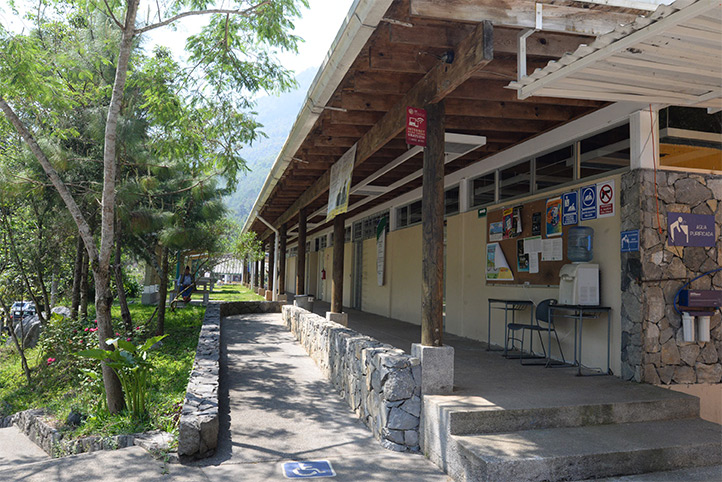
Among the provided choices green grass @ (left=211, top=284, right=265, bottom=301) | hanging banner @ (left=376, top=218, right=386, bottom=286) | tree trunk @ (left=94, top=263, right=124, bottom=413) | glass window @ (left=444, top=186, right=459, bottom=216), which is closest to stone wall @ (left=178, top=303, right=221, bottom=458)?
tree trunk @ (left=94, top=263, right=124, bottom=413)

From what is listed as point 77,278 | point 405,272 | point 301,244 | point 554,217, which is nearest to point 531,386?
point 554,217

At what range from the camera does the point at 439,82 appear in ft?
13.5

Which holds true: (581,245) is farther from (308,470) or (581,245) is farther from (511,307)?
(308,470)

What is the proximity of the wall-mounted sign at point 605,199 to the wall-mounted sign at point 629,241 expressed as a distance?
27 cm

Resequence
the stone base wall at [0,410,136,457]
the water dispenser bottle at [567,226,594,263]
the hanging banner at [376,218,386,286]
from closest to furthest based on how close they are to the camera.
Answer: the stone base wall at [0,410,136,457] → the water dispenser bottle at [567,226,594,263] → the hanging banner at [376,218,386,286]

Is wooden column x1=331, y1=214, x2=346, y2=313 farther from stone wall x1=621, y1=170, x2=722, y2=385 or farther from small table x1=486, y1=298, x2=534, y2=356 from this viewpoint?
stone wall x1=621, y1=170, x2=722, y2=385

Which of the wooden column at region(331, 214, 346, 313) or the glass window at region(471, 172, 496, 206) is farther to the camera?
the wooden column at region(331, 214, 346, 313)

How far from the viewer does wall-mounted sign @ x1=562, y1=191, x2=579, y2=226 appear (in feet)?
17.6

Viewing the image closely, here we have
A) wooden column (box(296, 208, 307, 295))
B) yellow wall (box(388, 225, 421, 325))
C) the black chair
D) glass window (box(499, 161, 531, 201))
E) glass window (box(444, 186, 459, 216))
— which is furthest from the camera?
wooden column (box(296, 208, 307, 295))

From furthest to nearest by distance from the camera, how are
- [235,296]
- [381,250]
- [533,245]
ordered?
[235,296]
[381,250]
[533,245]

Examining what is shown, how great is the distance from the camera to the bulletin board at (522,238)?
5600mm

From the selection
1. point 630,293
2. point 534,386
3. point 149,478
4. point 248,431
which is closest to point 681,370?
point 630,293

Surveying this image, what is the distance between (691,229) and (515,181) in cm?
220

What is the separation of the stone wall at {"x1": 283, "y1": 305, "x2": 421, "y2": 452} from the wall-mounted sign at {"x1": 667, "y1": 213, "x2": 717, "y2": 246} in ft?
8.64
